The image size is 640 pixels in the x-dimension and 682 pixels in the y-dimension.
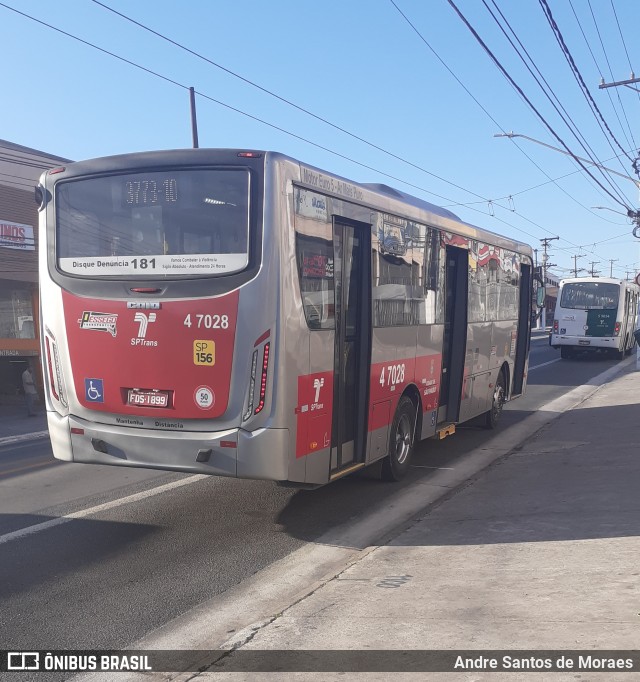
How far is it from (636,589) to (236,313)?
11.7 feet

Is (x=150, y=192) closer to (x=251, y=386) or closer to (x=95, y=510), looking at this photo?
(x=251, y=386)

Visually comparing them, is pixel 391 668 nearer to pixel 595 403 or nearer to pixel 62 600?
pixel 62 600

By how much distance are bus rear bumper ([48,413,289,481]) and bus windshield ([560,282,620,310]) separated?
2879 centimetres

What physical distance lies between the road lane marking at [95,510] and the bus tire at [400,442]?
2344 millimetres

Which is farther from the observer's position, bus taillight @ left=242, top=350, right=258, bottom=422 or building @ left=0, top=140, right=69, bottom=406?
building @ left=0, top=140, right=69, bottom=406

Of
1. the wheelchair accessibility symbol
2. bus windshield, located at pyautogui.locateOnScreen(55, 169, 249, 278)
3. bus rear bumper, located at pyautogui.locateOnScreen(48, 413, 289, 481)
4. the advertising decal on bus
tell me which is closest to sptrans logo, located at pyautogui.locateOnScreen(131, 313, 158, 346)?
the advertising decal on bus

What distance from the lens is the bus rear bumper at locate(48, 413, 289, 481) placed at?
6.18 metres

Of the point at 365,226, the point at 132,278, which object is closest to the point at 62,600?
the point at 132,278

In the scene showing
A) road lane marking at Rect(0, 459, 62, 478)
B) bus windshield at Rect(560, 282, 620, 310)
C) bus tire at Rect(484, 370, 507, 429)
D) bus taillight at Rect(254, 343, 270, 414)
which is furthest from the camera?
bus windshield at Rect(560, 282, 620, 310)

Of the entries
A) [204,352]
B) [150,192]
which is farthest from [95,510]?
[150,192]

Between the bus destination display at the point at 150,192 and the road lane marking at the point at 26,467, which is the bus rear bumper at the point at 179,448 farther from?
the road lane marking at the point at 26,467

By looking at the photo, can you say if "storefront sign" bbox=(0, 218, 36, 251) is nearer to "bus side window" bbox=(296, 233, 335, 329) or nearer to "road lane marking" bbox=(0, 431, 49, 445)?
"road lane marking" bbox=(0, 431, 49, 445)

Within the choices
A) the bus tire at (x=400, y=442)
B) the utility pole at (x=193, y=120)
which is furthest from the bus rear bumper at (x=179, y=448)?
the utility pole at (x=193, y=120)

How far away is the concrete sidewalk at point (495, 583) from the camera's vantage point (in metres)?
4.24
